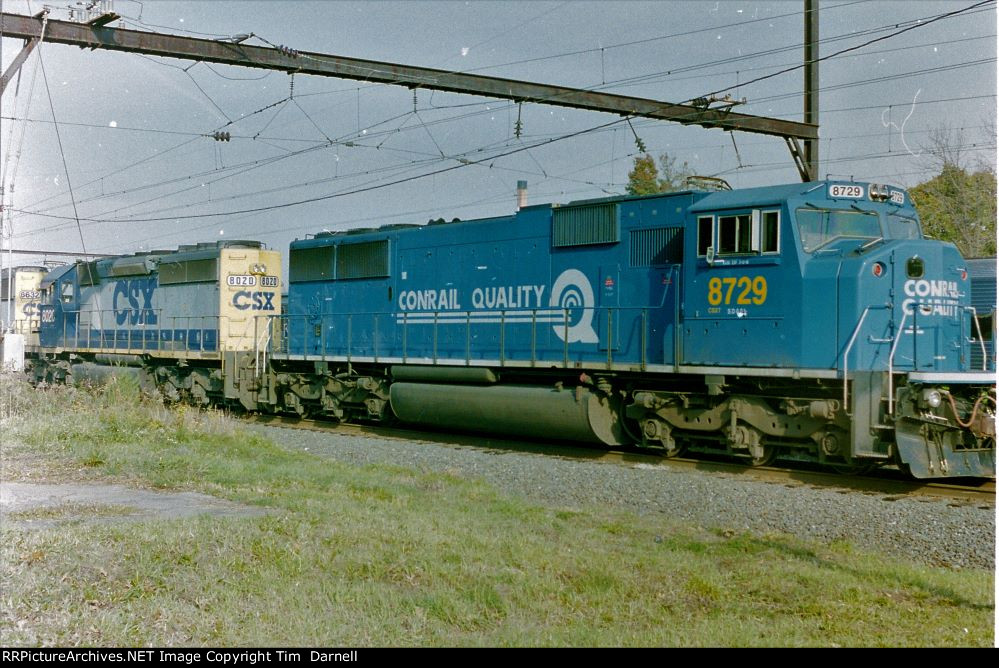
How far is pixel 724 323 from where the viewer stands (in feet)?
40.8

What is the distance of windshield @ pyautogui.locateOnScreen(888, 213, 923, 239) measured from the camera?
12.2m

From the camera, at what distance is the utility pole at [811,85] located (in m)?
16.6

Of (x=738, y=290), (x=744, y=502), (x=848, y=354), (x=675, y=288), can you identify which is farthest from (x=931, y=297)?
(x=744, y=502)

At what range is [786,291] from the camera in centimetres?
1179

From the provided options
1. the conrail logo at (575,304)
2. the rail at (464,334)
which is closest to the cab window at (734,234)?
the rail at (464,334)

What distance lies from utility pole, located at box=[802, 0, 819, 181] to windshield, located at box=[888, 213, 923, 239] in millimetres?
4865

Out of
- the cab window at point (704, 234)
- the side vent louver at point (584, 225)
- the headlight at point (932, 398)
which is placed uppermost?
the side vent louver at point (584, 225)

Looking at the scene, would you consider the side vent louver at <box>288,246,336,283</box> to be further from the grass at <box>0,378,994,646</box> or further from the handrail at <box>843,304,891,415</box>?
the handrail at <box>843,304,891,415</box>

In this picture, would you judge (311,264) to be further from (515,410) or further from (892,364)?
(892,364)

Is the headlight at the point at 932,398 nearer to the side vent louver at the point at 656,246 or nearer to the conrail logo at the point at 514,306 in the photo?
the side vent louver at the point at 656,246

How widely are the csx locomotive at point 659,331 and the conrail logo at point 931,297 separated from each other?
0.09ft

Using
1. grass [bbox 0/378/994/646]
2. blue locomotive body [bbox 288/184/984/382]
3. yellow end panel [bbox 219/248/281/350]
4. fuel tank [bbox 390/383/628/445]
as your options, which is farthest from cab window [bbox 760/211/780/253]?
yellow end panel [bbox 219/248/281/350]

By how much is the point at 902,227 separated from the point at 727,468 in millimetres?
3928

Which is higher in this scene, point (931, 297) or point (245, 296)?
point (245, 296)
